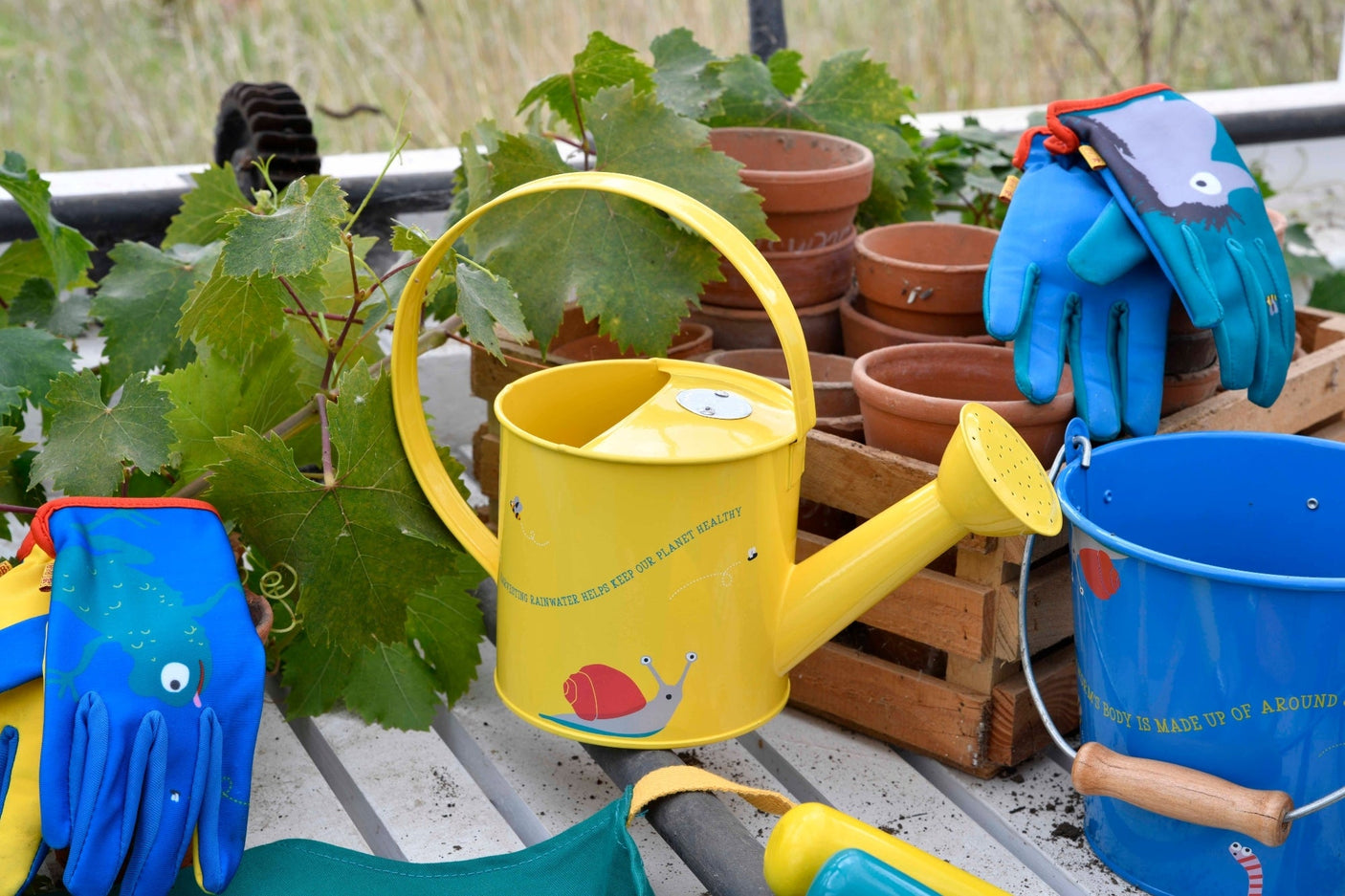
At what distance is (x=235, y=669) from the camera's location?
77cm

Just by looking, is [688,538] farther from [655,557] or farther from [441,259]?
[441,259]

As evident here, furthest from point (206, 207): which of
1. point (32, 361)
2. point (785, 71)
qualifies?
point (785, 71)

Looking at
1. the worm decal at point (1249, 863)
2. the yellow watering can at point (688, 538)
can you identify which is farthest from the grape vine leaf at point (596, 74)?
the worm decal at point (1249, 863)

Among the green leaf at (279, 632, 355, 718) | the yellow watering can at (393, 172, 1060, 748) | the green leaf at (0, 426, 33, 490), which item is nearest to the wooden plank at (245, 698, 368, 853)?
the green leaf at (279, 632, 355, 718)

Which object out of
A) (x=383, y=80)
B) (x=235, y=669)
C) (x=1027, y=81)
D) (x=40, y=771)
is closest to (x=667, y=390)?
(x=235, y=669)

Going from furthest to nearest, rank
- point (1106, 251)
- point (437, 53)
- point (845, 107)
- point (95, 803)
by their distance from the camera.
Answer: point (437, 53) < point (845, 107) < point (1106, 251) < point (95, 803)

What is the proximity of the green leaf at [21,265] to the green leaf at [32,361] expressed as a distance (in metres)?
0.18

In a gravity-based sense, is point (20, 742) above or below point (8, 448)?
below

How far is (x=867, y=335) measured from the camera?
3.81ft

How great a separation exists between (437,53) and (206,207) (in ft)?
5.47

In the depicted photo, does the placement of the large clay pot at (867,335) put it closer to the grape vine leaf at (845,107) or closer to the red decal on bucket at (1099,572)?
the grape vine leaf at (845,107)

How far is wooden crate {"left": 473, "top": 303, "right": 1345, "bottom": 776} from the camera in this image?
92 centimetres

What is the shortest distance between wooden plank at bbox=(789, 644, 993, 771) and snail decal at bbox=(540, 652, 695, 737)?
8.3 inches

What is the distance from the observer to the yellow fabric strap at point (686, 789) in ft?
2.62
